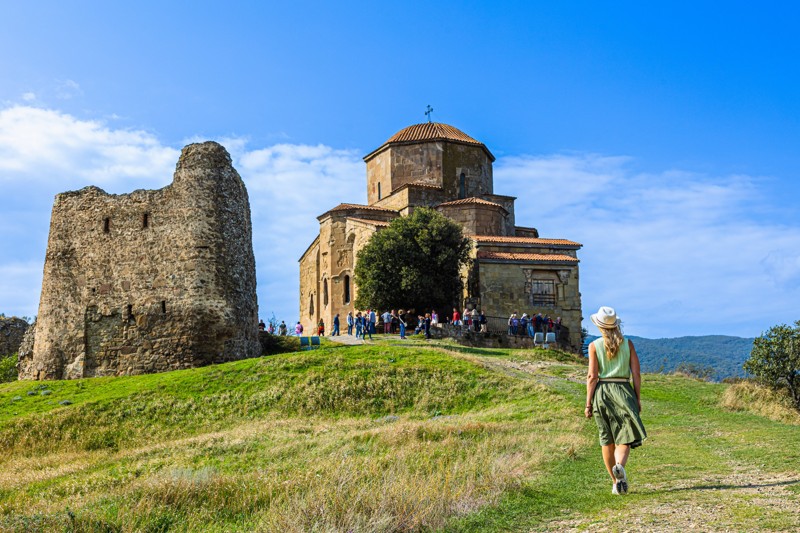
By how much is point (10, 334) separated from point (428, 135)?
22914 millimetres

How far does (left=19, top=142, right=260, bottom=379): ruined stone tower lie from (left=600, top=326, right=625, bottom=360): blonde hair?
51.0 ft

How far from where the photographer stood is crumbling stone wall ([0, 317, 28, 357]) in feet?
95.6

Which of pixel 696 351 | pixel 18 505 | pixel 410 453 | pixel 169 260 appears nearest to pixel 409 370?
pixel 169 260

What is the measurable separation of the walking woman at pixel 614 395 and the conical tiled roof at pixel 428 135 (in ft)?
114

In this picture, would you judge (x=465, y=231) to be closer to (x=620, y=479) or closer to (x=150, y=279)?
(x=150, y=279)

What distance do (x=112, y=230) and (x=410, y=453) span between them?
50.2 ft

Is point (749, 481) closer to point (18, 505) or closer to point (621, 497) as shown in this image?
point (621, 497)

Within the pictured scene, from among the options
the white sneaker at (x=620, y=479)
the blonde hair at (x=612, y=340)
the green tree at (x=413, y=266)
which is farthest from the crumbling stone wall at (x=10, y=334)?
the white sneaker at (x=620, y=479)

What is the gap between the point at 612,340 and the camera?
26.3ft

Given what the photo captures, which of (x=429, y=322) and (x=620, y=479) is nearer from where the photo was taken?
(x=620, y=479)

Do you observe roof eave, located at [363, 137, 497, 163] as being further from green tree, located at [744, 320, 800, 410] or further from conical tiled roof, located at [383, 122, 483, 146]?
green tree, located at [744, 320, 800, 410]

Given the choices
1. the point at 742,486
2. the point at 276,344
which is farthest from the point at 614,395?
the point at 276,344

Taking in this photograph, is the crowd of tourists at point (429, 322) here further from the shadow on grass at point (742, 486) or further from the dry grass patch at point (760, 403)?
the shadow on grass at point (742, 486)

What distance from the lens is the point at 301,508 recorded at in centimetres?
729
